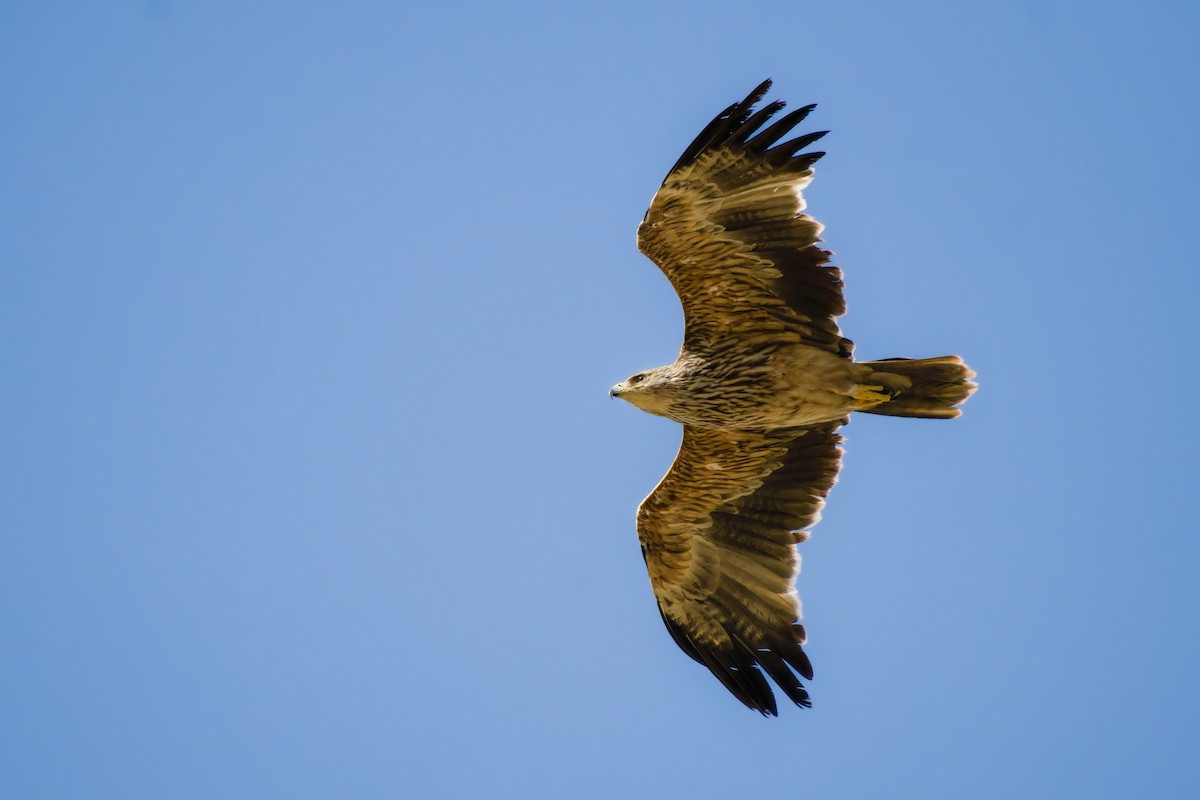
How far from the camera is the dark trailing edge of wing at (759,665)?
34.1 ft

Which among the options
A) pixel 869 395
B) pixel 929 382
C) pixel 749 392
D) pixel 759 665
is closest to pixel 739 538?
pixel 759 665

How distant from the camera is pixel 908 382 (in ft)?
32.2

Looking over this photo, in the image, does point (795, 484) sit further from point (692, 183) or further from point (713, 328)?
point (692, 183)

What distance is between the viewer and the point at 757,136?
9320 mm

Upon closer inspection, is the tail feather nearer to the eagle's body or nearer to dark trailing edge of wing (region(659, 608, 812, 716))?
the eagle's body

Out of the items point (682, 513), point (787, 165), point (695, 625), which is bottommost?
point (695, 625)

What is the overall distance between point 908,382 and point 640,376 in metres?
2.17

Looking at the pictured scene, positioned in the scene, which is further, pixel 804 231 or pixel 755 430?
pixel 755 430

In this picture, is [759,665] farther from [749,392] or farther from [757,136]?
[757,136]

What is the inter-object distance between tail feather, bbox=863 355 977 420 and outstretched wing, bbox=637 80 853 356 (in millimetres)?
378

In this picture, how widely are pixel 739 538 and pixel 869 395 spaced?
1.84m

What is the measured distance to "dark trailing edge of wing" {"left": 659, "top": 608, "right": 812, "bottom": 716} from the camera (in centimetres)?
1040

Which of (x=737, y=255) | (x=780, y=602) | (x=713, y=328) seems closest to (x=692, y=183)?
(x=737, y=255)

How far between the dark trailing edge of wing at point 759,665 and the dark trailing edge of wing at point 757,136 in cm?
393
